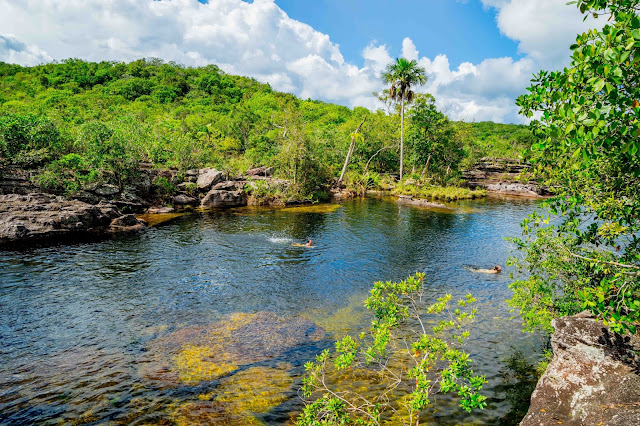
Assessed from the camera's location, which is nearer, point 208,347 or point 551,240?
point 551,240

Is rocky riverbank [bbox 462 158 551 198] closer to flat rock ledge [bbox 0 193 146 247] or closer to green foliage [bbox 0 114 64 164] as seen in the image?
flat rock ledge [bbox 0 193 146 247]

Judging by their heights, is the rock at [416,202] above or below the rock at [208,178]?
below

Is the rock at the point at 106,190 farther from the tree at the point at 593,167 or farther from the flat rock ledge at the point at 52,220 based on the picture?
the tree at the point at 593,167

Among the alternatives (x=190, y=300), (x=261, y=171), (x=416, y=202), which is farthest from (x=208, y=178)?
(x=190, y=300)

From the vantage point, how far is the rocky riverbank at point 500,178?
60125 millimetres

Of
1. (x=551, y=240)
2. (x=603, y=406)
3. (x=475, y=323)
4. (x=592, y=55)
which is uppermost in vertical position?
(x=592, y=55)

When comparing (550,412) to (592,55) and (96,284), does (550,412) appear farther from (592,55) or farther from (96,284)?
(96,284)

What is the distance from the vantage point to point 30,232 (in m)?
23.3

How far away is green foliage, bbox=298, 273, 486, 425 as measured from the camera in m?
6.34

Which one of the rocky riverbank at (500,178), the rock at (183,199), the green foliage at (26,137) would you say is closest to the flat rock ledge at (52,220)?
the green foliage at (26,137)

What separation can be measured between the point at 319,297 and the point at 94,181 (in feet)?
92.4

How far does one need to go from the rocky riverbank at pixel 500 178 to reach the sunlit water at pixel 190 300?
33444mm

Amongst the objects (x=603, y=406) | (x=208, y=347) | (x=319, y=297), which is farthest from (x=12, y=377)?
(x=603, y=406)

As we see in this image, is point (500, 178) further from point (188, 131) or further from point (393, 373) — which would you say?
point (393, 373)
